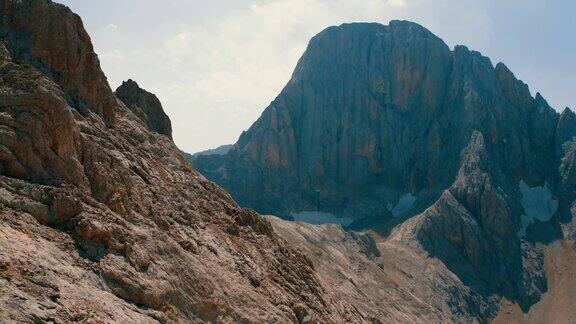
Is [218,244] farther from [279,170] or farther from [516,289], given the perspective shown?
[279,170]

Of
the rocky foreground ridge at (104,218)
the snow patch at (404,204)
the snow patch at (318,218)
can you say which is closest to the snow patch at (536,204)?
the snow patch at (404,204)

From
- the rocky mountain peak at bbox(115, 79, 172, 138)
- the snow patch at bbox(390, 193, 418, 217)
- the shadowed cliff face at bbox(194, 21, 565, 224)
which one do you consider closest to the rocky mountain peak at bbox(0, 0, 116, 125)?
the rocky mountain peak at bbox(115, 79, 172, 138)

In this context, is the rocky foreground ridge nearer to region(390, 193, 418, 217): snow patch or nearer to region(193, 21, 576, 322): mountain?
region(193, 21, 576, 322): mountain

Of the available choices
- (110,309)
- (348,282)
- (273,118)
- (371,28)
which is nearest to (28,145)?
(110,309)

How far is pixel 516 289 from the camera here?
370 ft

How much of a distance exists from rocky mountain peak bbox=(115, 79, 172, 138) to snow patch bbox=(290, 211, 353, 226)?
108 m

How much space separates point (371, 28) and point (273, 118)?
151 ft

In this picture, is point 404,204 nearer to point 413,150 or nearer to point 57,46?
point 413,150

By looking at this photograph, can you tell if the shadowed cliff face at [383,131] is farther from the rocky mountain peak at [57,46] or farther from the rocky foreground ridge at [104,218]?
the rocky mountain peak at [57,46]

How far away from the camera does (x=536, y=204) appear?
13862 cm

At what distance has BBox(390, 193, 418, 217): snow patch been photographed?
14499cm

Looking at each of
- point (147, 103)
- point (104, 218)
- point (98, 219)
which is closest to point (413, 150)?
point (147, 103)

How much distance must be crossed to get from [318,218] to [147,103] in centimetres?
11167

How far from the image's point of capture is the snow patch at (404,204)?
145 meters
